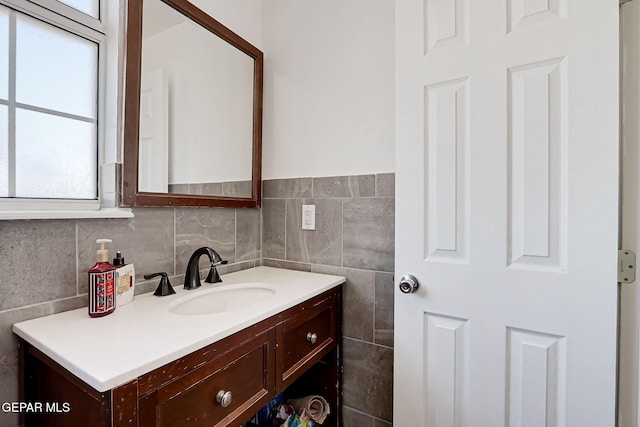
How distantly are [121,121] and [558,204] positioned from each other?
4.69 ft

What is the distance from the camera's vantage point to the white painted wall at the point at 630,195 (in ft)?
A: 2.98

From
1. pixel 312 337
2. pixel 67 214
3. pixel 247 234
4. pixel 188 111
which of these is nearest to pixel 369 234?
pixel 312 337

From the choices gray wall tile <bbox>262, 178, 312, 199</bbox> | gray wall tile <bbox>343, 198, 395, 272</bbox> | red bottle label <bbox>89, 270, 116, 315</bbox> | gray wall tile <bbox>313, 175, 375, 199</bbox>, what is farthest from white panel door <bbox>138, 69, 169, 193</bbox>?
gray wall tile <bbox>343, 198, 395, 272</bbox>

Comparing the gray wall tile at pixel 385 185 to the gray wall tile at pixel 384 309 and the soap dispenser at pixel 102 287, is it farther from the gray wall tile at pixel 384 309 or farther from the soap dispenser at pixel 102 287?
the soap dispenser at pixel 102 287

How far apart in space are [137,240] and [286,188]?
71 centimetres

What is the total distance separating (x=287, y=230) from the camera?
1.59 meters

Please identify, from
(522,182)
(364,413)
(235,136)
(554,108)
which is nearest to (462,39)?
(554,108)

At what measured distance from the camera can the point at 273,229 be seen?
1.64m

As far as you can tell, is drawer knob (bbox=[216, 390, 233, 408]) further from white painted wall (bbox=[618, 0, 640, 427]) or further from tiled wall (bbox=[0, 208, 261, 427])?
white painted wall (bbox=[618, 0, 640, 427])

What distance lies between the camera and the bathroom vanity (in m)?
0.63

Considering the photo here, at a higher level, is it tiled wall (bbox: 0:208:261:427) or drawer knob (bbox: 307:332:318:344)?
tiled wall (bbox: 0:208:261:427)

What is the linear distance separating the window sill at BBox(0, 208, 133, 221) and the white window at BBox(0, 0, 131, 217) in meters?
0.02

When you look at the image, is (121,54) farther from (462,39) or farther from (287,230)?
(462,39)

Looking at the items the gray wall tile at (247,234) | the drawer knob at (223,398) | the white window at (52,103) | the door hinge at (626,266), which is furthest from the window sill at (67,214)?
the door hinge at (626,266)
